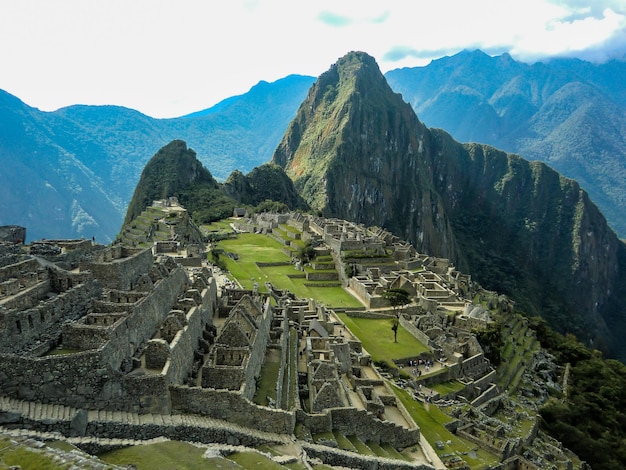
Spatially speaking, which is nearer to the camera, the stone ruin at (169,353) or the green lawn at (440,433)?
the stone ruin at (169,353)

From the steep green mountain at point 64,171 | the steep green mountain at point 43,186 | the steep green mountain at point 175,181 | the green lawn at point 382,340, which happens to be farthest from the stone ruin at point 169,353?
the steep green mountain at point 175,181

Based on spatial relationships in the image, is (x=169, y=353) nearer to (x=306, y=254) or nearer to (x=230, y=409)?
(x=230, y=409)

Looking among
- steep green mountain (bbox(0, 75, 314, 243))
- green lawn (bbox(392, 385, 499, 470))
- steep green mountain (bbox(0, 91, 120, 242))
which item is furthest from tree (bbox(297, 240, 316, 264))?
steep green mountain (bbox(0, 91, 120, 242))

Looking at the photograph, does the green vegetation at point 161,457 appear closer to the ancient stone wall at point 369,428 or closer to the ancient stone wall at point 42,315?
the ancient stone wall at point 42,315

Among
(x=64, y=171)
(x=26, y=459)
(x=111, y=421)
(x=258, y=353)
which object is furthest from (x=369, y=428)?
(x=64, y=171)

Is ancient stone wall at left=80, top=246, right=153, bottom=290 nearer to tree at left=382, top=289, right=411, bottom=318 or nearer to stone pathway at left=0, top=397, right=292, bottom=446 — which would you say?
stone pathway at left=0, top=397, right=292, bottom=446

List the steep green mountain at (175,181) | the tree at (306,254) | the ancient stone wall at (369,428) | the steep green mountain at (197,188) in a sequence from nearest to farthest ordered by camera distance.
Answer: the ancient stone wall at (369,428) < the tree at (306,254) < the steep green mountain at (197,188) < the steep green mountain at (175,181)

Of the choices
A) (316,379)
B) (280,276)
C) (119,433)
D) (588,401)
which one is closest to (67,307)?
(119,433)

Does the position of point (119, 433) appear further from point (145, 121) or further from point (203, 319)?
point (145, 121)
